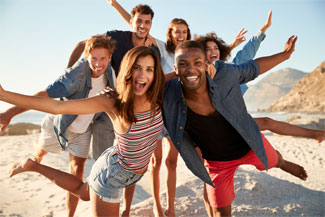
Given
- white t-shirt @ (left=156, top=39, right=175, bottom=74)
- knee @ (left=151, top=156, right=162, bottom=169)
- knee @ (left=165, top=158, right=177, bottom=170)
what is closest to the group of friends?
white t-shirt @ (left=156, top=39, right=175, bottom=74)

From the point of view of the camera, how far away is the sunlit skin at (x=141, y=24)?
12.9 ft

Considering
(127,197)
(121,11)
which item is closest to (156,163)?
(127,197)

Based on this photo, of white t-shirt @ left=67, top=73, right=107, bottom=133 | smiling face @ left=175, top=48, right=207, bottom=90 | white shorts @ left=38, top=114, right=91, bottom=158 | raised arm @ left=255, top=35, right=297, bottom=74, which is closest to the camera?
smiling face @ left=175, top=48, right=207, bottom=90

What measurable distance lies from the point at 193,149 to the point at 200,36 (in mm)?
1902

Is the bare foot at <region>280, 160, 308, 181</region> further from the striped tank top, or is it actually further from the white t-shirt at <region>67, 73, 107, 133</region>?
the white t-shirt at <region>67, 73, 107, 133</region>

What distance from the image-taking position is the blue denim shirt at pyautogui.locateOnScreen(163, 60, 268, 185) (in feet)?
9.27

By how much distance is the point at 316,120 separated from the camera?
13984 mm

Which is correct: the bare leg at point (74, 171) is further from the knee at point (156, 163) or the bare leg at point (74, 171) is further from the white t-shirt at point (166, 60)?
the white t-shirt at point (166, 60)

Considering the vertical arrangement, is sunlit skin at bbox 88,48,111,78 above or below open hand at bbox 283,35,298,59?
below

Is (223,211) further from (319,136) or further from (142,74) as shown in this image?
(142,74)

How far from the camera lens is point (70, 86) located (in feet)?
11.2

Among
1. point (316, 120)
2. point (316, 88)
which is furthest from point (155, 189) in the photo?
point (316, 88)

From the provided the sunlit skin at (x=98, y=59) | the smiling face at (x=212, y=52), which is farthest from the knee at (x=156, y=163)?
the smiling face at (x=212, y=52)

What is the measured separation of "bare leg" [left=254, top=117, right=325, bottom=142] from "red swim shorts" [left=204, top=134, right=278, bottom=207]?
0.78ft
